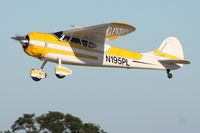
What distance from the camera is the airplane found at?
22.2 metres

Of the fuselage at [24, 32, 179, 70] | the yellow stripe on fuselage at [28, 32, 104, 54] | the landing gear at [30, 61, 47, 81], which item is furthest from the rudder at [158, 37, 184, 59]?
the landing gear at [30, 61, 47, 81]

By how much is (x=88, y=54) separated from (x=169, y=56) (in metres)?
5.93

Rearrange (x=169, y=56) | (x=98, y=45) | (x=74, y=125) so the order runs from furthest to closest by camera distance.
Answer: (x=74, y=125) < (x=169, y=56) < (x=98, y=45)

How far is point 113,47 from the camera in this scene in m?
24.5

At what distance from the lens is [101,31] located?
75.8ft

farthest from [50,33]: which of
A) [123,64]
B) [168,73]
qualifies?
[168,73]

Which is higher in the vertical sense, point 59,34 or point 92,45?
point 59,34

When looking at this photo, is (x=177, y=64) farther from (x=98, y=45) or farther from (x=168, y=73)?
(x=98, y=45)

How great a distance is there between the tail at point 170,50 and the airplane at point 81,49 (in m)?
1.98

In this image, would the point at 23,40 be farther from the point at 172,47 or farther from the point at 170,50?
the point at 172,47

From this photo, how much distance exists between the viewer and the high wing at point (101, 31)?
22.3 m

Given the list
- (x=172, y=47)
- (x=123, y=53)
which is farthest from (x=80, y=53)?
(x=172, y=47)

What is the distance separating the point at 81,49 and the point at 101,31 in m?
1.07

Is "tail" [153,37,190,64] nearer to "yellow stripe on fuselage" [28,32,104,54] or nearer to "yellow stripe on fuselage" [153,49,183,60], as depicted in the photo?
"yellow stripe on fuselage" [153,49,183,60]
